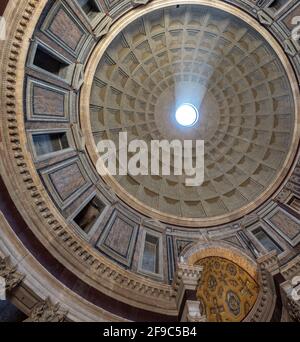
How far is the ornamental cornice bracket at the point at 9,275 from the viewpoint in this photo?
9.68m

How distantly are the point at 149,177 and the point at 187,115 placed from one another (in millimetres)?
4533

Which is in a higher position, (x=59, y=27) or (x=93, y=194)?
(x=59, y=27)

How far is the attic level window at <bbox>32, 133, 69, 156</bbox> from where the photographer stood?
13.2 m

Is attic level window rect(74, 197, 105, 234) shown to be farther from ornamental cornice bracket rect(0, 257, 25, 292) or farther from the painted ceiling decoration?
ornamental cornice bracket rect(0, 257, 25, 292)

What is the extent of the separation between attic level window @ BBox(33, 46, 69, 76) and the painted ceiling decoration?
64 mm

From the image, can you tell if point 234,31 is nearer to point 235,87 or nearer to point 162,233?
point 235,87

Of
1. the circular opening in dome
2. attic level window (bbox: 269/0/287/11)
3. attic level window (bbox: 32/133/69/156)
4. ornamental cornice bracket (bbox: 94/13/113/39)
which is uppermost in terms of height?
ornamental cornice bracket (bbox: 94/13/113/39)

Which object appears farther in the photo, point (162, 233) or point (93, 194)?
point (162, 233)

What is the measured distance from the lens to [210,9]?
1628 cm

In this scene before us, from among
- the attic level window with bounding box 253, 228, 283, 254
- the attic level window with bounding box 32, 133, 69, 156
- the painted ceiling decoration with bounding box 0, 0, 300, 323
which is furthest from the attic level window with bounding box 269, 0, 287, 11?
the attic level window with bounding box 32, 133, 69, 156

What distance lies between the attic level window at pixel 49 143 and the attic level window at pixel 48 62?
2.54 meters

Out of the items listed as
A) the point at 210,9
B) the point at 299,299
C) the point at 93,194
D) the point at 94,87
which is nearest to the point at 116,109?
the point at 94,87

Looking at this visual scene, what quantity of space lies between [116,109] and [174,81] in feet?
13.4
